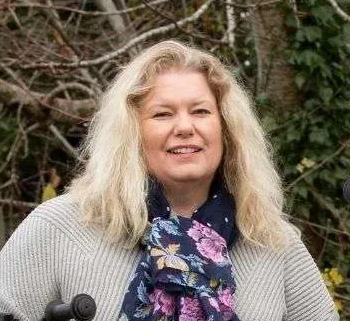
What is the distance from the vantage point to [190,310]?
260 cm

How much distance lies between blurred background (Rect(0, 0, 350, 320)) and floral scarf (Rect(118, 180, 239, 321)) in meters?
2.20

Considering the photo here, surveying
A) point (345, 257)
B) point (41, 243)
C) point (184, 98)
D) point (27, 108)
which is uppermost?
point (184, 98)

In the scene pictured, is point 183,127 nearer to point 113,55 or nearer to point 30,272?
point 30,272

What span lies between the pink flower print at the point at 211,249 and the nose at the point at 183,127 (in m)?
0.29

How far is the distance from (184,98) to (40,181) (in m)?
3.53

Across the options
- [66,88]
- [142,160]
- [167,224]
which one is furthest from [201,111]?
[66,88]

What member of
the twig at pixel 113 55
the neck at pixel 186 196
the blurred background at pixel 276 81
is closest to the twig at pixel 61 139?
the blurred background at pixel 276 81

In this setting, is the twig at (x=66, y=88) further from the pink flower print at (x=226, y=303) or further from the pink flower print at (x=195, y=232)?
the pink flower print at (x=226, y=303)

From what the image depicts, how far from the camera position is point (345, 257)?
516cm

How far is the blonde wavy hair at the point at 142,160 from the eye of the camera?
8.79 ft

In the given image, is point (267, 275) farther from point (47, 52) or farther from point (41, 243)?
point (47, 52)

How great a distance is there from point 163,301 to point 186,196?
335 millimetres

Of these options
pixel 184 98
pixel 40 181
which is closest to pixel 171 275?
pixel 184 98

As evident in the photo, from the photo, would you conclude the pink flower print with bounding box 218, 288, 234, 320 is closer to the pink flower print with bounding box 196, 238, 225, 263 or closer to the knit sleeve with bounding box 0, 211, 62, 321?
the pink flower print with bounding box 196, 238, 225, 263
